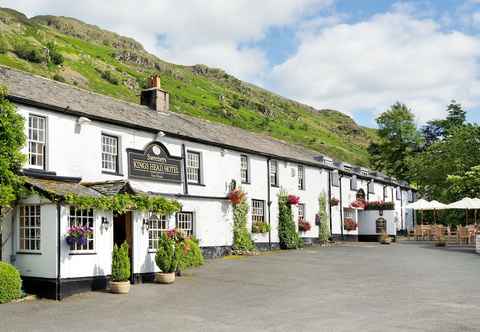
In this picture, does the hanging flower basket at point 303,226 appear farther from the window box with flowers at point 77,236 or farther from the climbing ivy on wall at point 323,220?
the window box with flowers at point 77,236

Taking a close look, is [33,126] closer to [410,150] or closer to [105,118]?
[105,118]

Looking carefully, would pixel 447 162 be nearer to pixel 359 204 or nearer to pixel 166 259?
pixel 359 204

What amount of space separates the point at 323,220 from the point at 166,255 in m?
20.7

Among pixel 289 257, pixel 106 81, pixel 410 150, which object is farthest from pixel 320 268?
pixel 106 81

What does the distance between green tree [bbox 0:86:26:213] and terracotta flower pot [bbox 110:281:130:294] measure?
383 cm

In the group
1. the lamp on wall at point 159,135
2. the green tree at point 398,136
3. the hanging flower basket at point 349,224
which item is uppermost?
the green tree at point 398,136

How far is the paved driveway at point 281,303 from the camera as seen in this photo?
11852 millimetres

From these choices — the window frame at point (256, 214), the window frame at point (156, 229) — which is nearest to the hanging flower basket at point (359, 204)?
the window frame at point (256, 214)

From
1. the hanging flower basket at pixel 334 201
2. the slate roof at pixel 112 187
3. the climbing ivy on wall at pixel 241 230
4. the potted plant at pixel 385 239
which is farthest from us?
the potted plant at pixel 385 239

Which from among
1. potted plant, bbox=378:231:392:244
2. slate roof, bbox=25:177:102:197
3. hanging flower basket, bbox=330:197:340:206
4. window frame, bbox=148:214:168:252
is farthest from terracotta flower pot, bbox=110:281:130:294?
potted plant, bbox=378:231:392:244

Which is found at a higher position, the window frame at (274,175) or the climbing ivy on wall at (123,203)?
the window frame at (274,175)

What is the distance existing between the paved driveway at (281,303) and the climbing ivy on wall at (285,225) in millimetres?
9869

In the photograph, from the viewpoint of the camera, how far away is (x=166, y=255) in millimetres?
18656

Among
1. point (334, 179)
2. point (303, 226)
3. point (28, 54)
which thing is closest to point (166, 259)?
point (303, 226)
